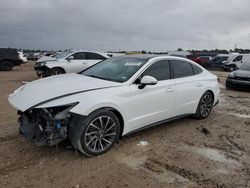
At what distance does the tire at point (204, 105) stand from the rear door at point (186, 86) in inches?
7.9

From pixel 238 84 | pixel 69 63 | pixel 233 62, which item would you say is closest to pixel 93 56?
pixel 69 63

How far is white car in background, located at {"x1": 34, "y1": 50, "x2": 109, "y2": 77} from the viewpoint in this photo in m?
12.2

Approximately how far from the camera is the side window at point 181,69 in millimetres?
5448

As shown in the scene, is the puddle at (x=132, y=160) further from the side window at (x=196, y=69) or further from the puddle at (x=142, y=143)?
the side window at (x=196, y=69)

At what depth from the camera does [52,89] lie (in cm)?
400

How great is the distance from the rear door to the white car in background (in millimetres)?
7077

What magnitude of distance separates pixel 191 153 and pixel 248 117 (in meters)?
3.25

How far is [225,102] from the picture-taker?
8633mm

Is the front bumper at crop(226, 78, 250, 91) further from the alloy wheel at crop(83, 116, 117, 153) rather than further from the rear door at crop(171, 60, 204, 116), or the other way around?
the alloy wheel at crop(83, 116, 117, 153)

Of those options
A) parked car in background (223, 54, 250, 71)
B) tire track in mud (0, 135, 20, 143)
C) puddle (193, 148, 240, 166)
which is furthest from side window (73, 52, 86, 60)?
parked car in background (223, 54, 250, 71)

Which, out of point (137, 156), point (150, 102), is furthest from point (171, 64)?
point (137, 156)

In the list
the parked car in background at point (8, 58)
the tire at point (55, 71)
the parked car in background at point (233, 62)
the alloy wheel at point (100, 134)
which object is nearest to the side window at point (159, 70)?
the alloy wheel at point (100, 134)

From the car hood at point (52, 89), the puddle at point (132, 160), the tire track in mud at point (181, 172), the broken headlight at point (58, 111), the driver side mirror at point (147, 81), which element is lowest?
the tire track in mud at point (181, 172)

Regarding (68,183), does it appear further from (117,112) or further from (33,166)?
(117,112)
